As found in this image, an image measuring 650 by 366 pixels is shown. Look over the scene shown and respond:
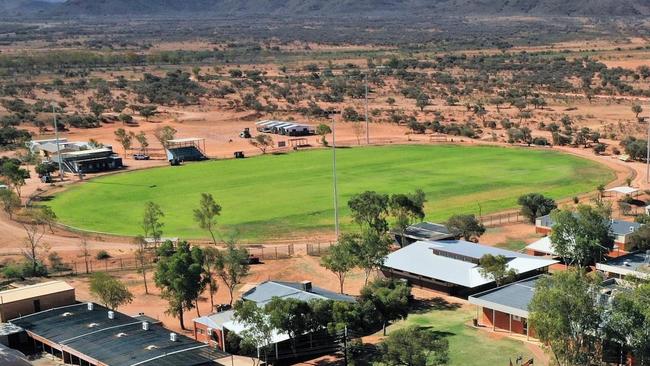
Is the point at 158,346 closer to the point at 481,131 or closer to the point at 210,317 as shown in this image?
the point at 210,317

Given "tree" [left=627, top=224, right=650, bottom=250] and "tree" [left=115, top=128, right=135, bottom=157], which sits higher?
"tree" [left=115, top=128, right=135, bottom=157]

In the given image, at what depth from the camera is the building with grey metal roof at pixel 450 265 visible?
52062 mm

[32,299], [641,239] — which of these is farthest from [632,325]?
[32,299]

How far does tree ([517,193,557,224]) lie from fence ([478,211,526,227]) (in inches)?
39.2

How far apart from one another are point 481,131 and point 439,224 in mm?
57374

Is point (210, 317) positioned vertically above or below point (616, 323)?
below

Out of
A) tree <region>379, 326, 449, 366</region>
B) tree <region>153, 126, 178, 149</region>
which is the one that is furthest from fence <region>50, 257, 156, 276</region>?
tree <region>153, 126, 178, 149</region>

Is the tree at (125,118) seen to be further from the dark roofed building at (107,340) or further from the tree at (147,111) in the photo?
the dark roofed building at (107,340)

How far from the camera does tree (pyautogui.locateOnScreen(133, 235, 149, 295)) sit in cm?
5556

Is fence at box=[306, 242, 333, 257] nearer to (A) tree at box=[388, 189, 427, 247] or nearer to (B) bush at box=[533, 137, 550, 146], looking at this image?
(A) tree at box=[388, 189, 427, 247]

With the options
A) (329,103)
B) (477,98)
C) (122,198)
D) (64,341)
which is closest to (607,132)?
(477,98)

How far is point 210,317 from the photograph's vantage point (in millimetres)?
44938

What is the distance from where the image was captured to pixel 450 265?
54281 mm

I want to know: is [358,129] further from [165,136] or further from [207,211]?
[207,211]
